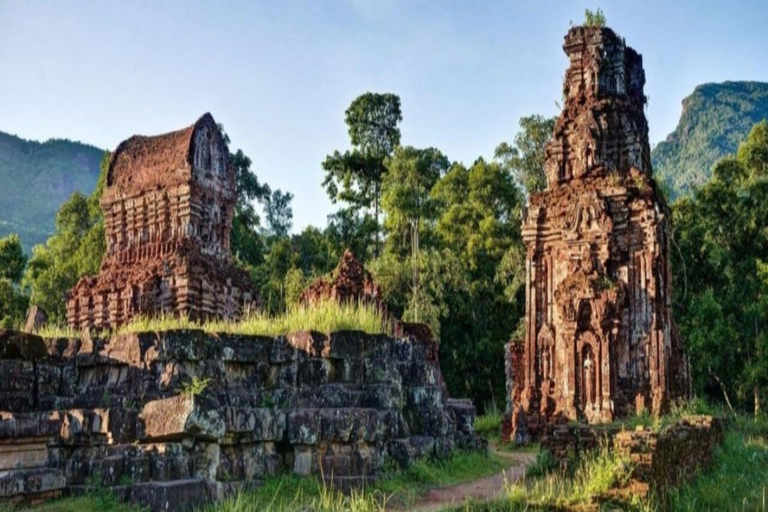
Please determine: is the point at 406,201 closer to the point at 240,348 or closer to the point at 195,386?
the point at 240,348

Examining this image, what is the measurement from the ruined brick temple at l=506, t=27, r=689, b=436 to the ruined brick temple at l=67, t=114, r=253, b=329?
20.9 ft

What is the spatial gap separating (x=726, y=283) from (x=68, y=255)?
67.7 feet

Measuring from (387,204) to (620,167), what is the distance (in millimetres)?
13098

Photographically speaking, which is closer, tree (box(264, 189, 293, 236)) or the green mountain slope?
tree (box(264, 189, 293, 236))

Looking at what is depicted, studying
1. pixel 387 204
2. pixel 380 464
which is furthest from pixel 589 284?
pixel 387 204

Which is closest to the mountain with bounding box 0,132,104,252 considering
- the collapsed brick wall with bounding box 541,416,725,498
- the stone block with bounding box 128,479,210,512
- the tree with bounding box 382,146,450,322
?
the tree with bounding box 382,146,450,322

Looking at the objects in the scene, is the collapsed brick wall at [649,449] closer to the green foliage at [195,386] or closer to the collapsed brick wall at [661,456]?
the collapsed brick wall at [661,456]

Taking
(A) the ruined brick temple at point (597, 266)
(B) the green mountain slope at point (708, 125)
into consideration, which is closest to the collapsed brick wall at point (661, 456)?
(A) the ruined brick temple at point (597, 266)

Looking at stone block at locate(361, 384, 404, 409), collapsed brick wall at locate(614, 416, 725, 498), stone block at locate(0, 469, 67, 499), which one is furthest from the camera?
stone block at locate(361, 384, 404, 409)

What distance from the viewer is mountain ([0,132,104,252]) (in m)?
86.1

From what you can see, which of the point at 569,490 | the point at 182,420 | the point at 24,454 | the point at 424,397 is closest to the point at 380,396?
the point at 424,397

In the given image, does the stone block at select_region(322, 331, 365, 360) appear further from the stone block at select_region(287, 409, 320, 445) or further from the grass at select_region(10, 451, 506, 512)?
the grass at select_region(10, 451, 506, 512)

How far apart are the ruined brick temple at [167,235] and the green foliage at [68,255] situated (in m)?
8.00

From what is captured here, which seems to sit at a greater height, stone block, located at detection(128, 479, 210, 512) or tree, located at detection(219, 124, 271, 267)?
tree, located at detection(219, 124, 271, 267)
